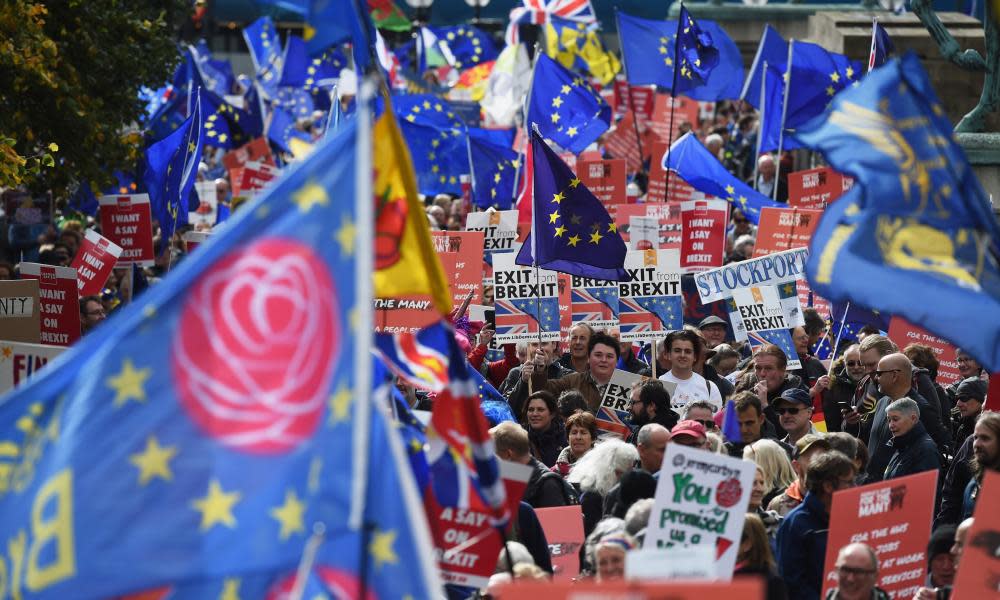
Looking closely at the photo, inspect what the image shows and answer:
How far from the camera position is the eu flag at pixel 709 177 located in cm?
1652

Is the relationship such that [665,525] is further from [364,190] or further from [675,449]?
[364,190]

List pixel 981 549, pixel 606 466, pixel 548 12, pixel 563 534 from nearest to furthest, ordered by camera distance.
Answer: pixel 981 549 < pixel 563 534 < pixel 606 466 < pixel 548 12

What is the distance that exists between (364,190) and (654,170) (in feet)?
49.1

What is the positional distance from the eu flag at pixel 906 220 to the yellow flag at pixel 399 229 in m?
1.55

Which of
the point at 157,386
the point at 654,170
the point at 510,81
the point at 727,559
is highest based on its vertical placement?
the point at 510,81

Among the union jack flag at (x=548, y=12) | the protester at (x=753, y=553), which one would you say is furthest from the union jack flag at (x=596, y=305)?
the union jack flag at (x=548, y=12)

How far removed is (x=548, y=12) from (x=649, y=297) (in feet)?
51.4

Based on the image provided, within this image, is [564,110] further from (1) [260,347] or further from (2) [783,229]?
(1) [260,347]

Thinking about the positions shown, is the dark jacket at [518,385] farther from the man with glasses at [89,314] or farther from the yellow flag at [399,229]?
the yellow flag at [399,229]

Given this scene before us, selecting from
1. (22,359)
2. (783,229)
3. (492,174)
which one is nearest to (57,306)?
(22,359)

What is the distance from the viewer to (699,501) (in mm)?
7062

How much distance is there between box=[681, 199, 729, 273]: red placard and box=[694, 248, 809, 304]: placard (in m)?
1.41

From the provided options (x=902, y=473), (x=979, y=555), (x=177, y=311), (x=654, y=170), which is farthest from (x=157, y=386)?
(x=654, y=170)

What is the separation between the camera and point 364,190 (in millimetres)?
4984
